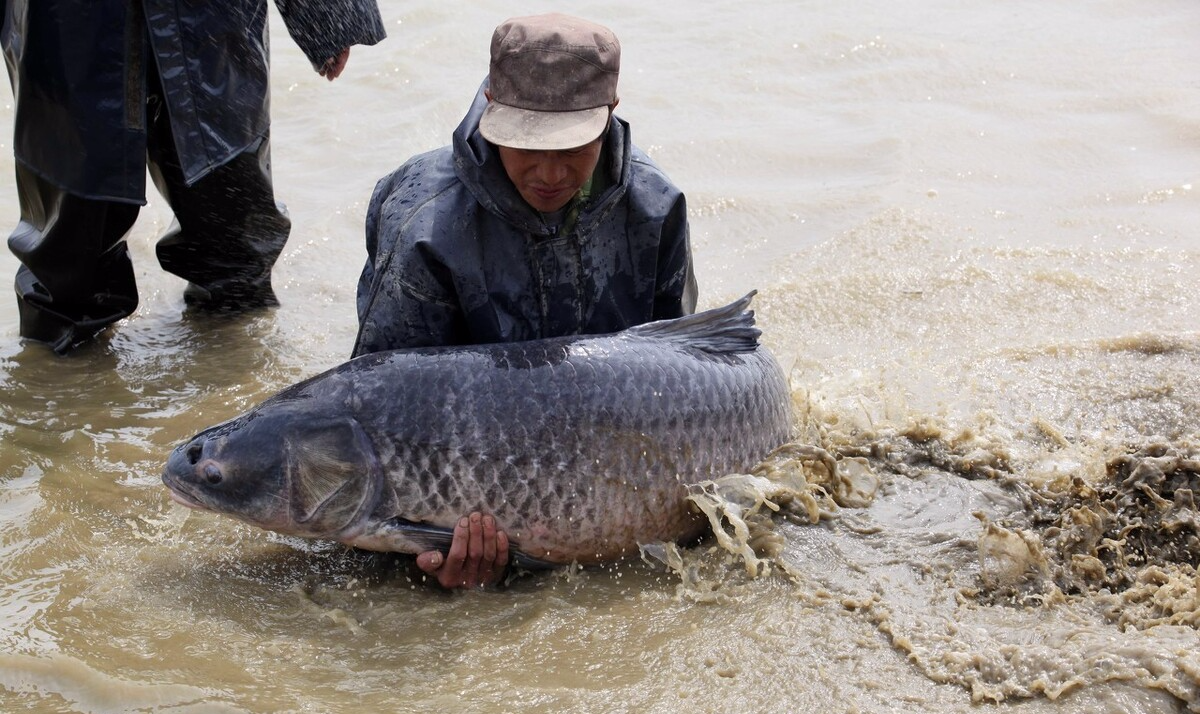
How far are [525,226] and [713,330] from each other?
65cm

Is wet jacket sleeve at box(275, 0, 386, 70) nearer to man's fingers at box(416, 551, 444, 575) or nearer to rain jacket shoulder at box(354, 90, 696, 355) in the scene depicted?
rain jacket shoulder at box(354, 90, 696, 355)

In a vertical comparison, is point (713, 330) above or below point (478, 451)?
above

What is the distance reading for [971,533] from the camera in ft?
12.0

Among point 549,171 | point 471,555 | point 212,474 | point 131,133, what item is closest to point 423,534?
point 471,555

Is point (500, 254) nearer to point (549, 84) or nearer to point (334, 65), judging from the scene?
point (549, 84)

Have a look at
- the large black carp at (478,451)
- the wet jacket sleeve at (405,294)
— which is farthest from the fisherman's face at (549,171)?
the large black carp at (478,451)

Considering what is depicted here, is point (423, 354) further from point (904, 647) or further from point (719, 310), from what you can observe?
point (904, 647)

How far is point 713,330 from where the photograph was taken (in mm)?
3785

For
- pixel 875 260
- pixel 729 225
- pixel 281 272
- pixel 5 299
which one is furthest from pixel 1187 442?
pixel 5 299

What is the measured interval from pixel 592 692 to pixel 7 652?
57.4 inches

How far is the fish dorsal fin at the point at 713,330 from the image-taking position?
3729 mm

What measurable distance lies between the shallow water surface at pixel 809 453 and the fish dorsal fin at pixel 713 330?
1.27ft

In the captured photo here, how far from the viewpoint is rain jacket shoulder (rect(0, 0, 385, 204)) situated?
14.5ft

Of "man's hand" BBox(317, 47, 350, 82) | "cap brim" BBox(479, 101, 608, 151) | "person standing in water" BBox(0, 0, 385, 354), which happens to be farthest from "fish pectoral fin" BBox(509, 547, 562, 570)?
"man's hand" BBox(317, 47, 350, 82)
